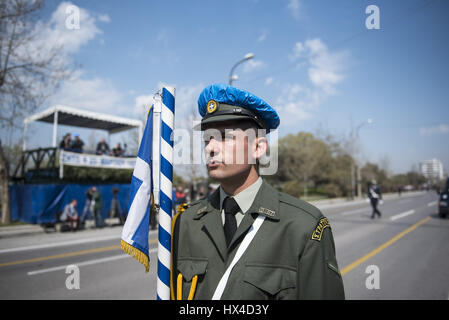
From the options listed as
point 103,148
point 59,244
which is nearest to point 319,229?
point 59,244

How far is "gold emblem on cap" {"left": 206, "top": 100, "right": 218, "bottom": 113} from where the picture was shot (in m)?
1.68

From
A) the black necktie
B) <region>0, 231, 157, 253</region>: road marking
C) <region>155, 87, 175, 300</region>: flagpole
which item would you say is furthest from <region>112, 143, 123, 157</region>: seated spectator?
the black necktie

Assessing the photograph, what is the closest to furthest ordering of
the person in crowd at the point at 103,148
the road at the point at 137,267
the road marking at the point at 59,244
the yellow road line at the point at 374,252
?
1. the road at the point at 137,267
2. the yellow road line at the point at 374,252
3. the road marking at the point at 59,244
4. the person in crowd at the point at 103,148

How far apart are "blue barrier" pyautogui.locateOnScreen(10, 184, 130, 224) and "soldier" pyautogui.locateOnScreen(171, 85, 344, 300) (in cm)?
1263

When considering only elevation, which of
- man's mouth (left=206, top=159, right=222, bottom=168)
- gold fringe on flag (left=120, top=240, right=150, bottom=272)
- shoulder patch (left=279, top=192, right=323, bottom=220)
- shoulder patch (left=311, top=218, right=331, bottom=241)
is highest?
man's mouth (left=206, top=159, right=222, bottom=168)

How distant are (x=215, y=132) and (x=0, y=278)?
623 cm

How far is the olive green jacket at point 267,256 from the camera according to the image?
1.39m

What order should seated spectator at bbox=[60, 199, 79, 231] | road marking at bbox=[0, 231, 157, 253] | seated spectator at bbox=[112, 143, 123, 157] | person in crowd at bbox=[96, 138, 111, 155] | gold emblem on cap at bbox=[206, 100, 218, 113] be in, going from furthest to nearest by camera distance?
seated spectator at bbox=[112, 143, 123, 157]
person in crowd at bbox=[96, 138, 111, 155]
seated spectator at bbox=[60, 199, 79, 231]
road marking at bbox=[0, 231, 157, 253]
gold emblem on cap at bbox=[206, 100, 218, 113]

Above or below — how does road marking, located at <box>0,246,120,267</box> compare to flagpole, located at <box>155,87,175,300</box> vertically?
below

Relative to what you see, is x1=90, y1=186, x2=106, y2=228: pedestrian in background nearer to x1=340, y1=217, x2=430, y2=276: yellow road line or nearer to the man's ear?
x1=340, y1=217, x2=430, y2=276: yellow road line

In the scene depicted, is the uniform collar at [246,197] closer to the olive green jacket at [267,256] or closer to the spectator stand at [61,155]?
the olive green jacket at [267,256]

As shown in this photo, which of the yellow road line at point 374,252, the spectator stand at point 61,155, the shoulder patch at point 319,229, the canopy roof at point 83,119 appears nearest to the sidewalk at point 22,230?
the spectator stand at point 61,155

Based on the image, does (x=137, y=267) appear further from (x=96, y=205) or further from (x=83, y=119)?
(x=83, y=119)

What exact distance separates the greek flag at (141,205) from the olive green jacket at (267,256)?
0.25 m
